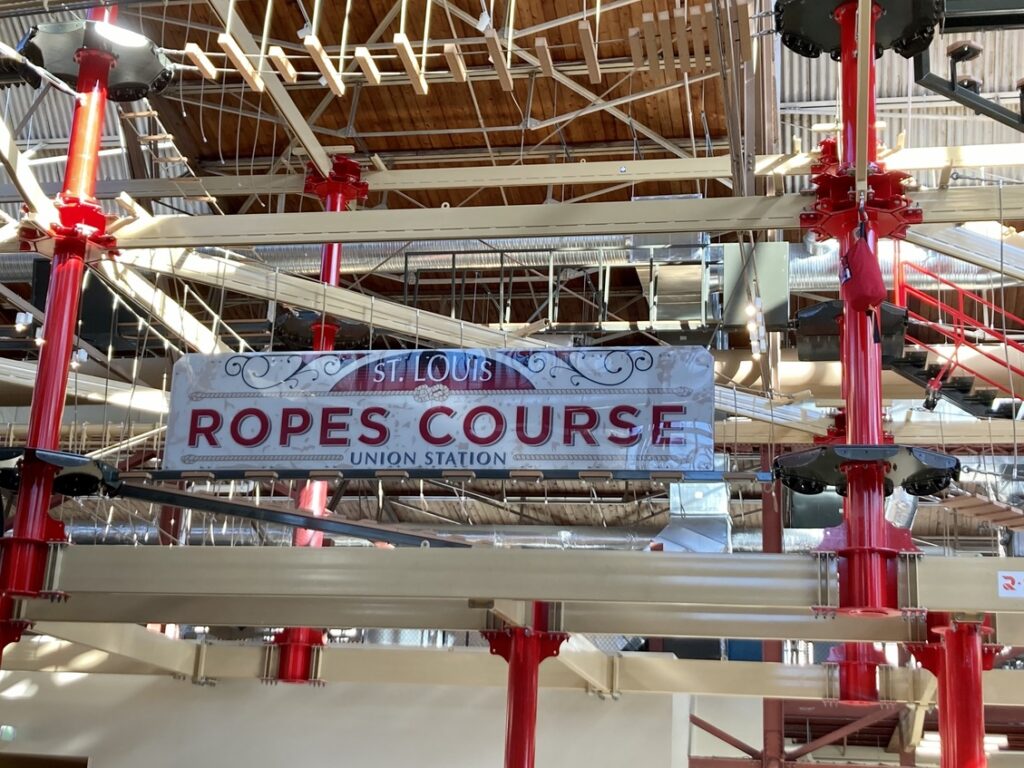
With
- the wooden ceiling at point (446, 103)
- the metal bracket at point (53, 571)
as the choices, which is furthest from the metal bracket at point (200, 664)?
the wooden ceiling at point (446, 103)

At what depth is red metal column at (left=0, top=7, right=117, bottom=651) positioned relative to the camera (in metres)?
9.79

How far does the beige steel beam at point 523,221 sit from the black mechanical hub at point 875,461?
1.95m

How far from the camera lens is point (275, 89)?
12.8 metres

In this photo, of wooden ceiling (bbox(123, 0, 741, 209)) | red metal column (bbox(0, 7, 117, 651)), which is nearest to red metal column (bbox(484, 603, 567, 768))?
red metal column (bbox(0, 7, 117, 651))

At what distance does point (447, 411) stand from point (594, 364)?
126cm

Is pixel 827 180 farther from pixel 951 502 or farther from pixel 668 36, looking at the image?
pixel 951 502

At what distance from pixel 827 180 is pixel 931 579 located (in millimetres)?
3187

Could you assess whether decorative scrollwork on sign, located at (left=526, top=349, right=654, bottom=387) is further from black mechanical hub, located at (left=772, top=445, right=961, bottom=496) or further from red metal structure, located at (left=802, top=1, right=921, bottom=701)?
red metal structure, located at (left=802, top=1, right=921, bottom=701)

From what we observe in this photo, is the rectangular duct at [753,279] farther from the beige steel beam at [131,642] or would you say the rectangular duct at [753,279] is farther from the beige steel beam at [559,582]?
the beige steel beam at [131,642]

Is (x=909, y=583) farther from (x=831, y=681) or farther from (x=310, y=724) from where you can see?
(x=310, y=724)

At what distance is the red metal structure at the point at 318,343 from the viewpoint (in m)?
14.0

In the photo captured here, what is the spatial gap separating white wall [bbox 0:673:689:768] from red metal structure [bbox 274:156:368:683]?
0.85 metres

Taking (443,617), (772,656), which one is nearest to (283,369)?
(443,617)

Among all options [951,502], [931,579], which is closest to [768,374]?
[951,502]
